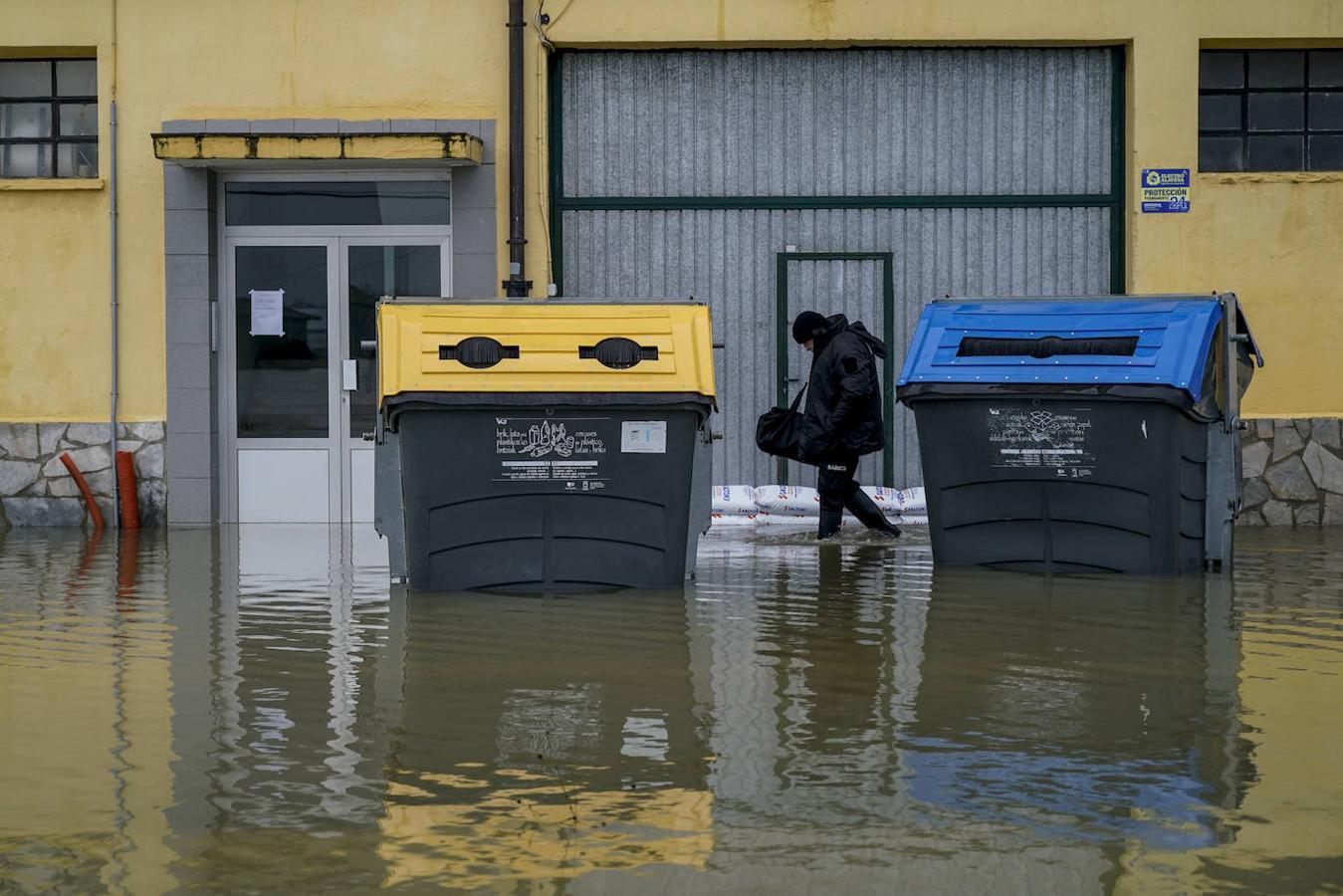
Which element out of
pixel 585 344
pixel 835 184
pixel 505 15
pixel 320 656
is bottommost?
pixel 320 656

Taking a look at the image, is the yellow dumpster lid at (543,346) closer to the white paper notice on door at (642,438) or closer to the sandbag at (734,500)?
the white paper notice on door at (642,438)

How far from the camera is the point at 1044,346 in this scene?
10.3 m

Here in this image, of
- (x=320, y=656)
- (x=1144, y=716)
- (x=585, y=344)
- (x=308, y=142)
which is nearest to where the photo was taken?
(x=1144, y=716)

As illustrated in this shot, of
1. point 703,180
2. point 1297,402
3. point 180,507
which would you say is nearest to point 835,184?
point 703,180

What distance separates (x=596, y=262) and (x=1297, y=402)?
537 centimetres

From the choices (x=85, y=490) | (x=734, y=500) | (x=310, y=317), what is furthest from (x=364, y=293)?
(x=734, y=500)

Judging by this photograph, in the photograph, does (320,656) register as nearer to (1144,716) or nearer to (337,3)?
(1144,716)

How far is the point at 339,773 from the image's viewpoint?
5117mm

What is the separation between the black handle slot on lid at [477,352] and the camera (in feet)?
30.7

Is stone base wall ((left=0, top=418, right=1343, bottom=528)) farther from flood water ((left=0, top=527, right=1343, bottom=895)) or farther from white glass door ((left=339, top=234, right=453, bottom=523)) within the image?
flood water ((left=0, top=527, right=1343, bottom=895))

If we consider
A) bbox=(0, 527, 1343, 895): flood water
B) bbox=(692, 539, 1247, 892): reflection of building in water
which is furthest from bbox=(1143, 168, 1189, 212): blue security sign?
bbox=(692, 539, 1247, 892): reflection of building in water

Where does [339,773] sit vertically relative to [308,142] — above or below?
below

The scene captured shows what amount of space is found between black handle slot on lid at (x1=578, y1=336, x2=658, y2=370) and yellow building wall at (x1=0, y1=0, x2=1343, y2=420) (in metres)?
5.15

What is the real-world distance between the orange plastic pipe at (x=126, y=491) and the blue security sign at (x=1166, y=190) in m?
7.83
